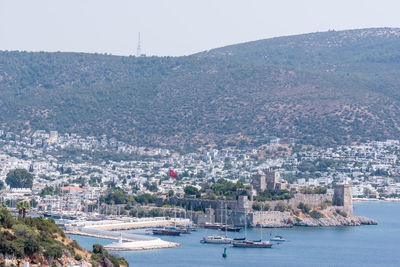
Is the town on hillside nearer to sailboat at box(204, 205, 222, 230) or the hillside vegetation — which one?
sailboat at box(204, 205, 222, 230)

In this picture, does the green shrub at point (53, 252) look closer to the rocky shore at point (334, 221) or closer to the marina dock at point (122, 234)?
the marina dock at point (122, 234)

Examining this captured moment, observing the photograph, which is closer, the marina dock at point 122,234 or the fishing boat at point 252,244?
the marina dock at point 122,234

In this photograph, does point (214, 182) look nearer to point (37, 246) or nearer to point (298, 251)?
point (298, 251)

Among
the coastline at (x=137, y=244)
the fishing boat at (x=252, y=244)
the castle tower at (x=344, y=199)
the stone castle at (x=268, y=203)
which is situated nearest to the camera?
the coastline at (x=137, y=244)

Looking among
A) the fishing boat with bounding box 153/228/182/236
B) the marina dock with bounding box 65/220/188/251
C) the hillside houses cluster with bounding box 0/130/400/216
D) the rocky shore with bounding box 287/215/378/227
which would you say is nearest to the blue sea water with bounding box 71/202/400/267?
the fishing boat with bounding box 153/228/182/236

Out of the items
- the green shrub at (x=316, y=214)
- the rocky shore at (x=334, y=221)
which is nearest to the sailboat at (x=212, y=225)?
the rocky shore at (x=334, y=221)

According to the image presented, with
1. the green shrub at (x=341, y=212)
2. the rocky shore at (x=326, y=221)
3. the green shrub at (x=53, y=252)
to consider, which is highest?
the green shrub at (x=341, y=212)

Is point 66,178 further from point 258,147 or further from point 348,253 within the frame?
point 348,253

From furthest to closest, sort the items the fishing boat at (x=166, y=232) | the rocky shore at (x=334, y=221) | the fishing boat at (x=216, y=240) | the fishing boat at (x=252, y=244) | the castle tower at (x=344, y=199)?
1. the castle tower at (x=344, y=199)
2. the rocky shore at (x=334, y=221)
3. the fishing boat at (x=166, y=232)
4. the fishing boat at (x=216, y=240)
5. the fishing boat at (x=252, y=244)

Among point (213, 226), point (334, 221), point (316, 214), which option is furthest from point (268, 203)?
point (213, 226)
